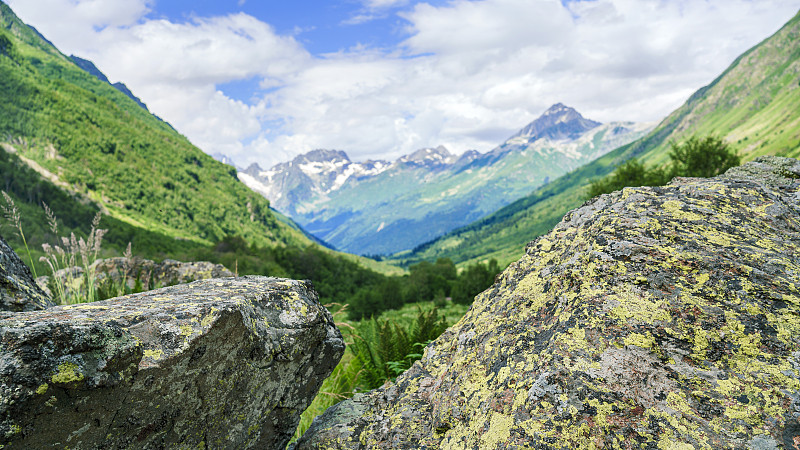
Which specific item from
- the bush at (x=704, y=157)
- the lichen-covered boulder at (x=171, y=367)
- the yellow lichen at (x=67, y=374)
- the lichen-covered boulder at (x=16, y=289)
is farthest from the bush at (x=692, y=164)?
the yellow lichen at (x=67, y=374)

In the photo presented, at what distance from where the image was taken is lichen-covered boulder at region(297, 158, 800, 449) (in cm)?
255

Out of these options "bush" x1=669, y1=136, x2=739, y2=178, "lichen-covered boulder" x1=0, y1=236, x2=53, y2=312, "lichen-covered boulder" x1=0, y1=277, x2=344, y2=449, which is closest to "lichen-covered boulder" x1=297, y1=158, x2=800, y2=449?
"lichen-covered boulder" x1=0, y1=277, x2=344, y2=449

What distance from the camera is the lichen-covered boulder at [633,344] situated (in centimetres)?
255

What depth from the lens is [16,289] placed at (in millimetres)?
4898

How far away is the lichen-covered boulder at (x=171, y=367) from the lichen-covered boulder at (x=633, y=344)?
2.70ft

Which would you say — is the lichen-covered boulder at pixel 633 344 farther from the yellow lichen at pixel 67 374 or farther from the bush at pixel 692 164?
the bush at pixel 692 164

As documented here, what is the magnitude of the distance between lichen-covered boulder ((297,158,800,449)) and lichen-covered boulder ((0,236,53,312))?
3.76 m

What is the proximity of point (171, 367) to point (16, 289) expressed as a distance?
3450 mm

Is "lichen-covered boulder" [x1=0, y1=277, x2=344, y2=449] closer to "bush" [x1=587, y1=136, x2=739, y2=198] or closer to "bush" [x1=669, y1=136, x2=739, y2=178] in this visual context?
"bush" [x1=587, y1=136, x2=739, y2=198]

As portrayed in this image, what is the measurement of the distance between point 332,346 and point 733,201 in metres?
4.44

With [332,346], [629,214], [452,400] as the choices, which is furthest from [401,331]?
[629,214]

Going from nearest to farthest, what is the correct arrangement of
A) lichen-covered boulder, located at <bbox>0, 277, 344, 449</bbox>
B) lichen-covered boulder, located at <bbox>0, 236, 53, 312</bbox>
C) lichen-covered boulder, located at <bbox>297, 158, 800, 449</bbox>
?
lichen-covered boulder, located at <bbox>0, 277, 344, 449</bbox> < lichen-covered boulder, located at <bbox>297, 158, 800, 449</bbox> < lichen-covered boulder, located at <bbox>0, 236, 53, 312</bbox>

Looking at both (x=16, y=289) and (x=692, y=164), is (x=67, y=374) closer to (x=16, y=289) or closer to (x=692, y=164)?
(x=16, y=289)

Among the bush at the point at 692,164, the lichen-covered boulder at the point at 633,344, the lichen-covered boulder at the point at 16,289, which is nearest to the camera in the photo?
the lichen-covered boulder at the point at 633,344
